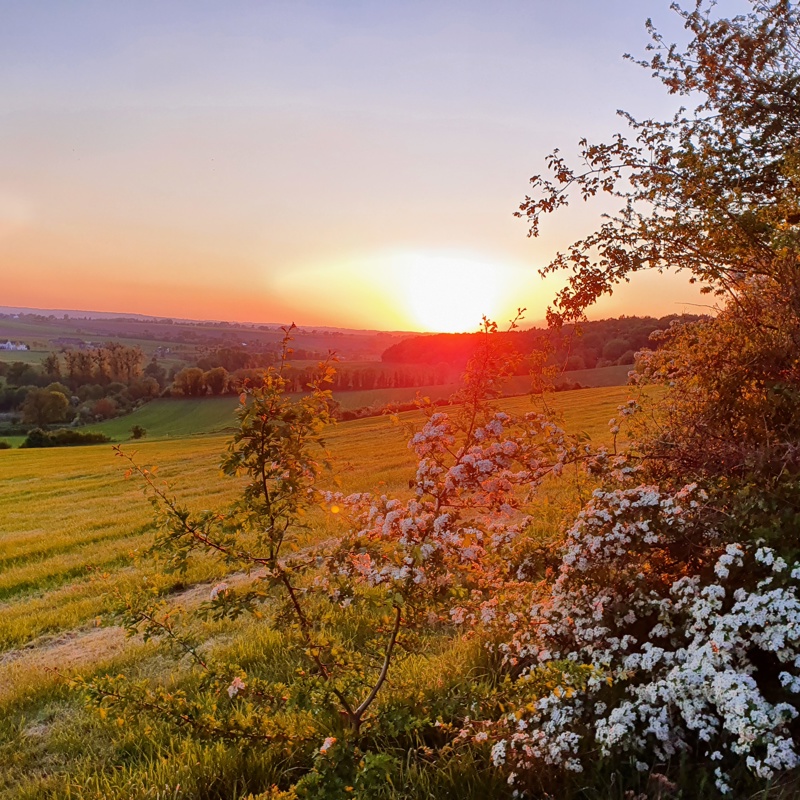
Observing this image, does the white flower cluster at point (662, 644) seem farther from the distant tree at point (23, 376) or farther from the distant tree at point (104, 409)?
the distant tree at point (23, 376)

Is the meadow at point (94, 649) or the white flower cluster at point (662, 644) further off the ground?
the white flower cluster at point (662, 644)

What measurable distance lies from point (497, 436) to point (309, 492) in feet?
4.00

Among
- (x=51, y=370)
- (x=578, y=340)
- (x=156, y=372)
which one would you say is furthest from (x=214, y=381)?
(x=578, y=340)

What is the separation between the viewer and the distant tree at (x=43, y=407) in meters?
81.3

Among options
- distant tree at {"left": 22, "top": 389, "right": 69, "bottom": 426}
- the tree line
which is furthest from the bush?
the tree line

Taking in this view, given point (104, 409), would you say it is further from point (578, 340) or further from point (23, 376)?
point (578, 340)

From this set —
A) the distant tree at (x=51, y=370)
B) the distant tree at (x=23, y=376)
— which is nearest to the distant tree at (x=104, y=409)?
the distant tree at (x=51, y=370)

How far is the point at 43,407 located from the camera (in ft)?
268

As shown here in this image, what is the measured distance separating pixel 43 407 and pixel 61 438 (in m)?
19.4

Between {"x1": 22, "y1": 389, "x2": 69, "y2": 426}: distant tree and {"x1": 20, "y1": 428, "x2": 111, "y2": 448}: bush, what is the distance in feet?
55.4

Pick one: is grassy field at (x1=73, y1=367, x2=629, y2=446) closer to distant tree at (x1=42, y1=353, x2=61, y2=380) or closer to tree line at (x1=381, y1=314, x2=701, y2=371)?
distant tree at (x1=42, y1=353, x2=61, y2=380)

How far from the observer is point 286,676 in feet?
16.2

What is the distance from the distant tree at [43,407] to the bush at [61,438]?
16.9 meters

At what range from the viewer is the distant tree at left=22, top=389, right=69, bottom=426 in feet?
267
